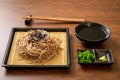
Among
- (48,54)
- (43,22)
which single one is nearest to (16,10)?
(43,22)

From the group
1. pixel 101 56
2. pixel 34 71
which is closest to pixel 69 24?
pixel 101 56

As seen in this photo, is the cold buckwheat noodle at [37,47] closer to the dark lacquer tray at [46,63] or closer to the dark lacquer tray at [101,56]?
the dark lacquer tray at [46,63]

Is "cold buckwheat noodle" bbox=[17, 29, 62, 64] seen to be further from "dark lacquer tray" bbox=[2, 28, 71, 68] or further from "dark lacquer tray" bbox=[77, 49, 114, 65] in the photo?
"dark lacquer tray" bbox=[77, 49, 114, 65]

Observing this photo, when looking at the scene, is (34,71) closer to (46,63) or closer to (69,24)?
(46,63)

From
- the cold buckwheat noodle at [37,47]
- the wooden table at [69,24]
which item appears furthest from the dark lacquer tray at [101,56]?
the cold buckwheat noodle at [37,47]

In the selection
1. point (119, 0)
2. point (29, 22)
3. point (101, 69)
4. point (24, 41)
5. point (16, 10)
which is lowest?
point (101, 69)

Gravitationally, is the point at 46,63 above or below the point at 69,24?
below

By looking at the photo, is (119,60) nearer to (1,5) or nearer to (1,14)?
(1,14)
